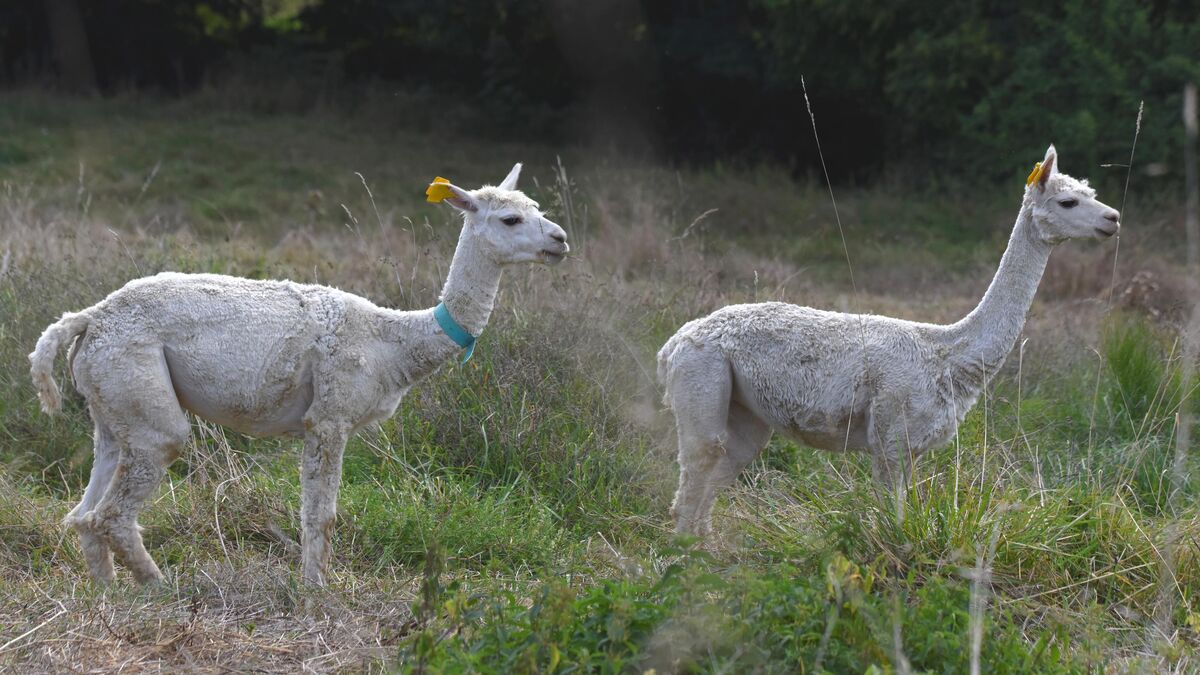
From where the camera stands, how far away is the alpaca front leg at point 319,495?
5.71 m

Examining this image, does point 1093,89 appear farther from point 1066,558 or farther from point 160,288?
point 160,288

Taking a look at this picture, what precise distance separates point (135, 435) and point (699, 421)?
2.48 metres

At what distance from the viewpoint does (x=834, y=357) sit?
6.08 m

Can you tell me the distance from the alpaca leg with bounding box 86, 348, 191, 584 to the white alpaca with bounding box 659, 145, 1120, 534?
7.42 feet

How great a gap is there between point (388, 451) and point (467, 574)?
1.38 meters

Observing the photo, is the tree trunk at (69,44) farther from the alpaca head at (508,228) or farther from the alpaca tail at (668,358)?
the alpaca tail at (668,358)

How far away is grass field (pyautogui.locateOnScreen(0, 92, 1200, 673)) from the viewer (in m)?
→ 4.29

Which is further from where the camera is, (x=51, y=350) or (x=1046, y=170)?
(x=1046, y=170)

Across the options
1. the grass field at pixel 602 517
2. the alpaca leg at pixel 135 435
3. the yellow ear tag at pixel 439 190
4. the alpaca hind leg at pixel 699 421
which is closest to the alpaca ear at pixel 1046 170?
the grass field at pixel 602 517

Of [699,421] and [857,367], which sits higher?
[857,367]

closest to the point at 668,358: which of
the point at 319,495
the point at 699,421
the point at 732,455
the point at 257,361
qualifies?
the point at 699,421

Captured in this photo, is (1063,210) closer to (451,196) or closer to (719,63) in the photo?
(451,196)

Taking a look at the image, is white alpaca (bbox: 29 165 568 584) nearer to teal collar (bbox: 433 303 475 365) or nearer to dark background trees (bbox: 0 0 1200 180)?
teal collar (bbox: 433 303 475 365)

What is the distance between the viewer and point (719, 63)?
20.9 meters
